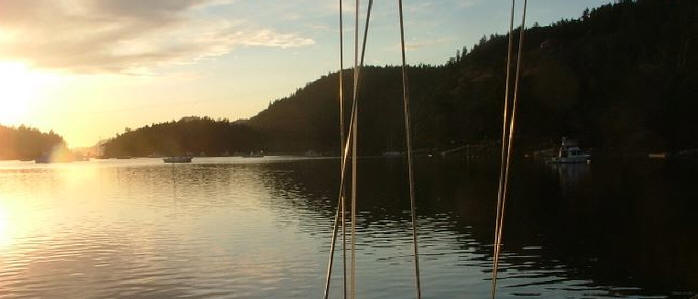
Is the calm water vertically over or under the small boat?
under

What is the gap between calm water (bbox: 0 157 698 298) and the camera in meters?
31.5

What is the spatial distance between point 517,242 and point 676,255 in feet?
32.6

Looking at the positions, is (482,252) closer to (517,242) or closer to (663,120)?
(517,242)

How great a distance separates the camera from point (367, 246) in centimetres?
4341

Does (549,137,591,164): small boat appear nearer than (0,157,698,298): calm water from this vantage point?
No

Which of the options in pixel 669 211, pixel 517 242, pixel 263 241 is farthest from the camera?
pixel 669 211

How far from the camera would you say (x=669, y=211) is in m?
59.1

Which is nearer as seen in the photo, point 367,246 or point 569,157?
point 367,246

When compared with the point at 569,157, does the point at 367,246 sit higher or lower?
lower

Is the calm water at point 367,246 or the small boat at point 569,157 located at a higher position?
the small boat at point 569,157

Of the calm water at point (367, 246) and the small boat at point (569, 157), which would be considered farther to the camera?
the small boat at point (569, 157)

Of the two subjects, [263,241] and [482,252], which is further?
[263,241]

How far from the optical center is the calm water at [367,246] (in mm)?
31531

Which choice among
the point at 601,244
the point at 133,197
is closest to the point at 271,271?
the point at 601,244
